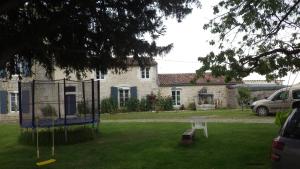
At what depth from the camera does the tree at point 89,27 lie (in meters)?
12.3

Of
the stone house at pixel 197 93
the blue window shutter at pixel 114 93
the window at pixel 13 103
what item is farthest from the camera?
the stone house at pixel 197 93

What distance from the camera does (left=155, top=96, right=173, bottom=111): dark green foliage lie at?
140 ft

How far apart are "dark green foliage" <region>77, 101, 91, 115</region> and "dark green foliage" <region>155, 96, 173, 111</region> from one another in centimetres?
2044

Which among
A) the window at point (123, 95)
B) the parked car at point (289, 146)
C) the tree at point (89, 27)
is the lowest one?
the parked car at point (289, 146)

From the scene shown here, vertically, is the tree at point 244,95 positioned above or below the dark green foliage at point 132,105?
Result: above

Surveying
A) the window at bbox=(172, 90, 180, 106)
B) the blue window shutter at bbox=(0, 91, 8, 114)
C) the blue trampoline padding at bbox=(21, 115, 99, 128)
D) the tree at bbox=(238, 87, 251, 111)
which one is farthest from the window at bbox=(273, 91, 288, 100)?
the blue window shutter at bbox=(0, 91, 8, 114)

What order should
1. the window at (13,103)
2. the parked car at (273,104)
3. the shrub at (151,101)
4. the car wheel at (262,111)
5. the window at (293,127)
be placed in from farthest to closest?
1. the shrub at (151,101)
2. the window at (13,103)
3. the car wheel at (262,111)
4. the parked car at (273,104)
5. the window at (293,127)

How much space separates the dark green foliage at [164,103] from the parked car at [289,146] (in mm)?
36040

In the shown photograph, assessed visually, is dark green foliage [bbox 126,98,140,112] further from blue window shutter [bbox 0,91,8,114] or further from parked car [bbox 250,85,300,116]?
parked car [bbox 250,85,300,116]

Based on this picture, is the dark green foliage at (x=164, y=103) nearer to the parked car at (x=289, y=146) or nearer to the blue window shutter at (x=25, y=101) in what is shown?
the blue window shutter at (x=25, y=101)

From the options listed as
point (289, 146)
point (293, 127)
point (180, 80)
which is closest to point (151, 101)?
point (180, 80)

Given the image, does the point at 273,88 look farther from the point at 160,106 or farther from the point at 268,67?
the point at 268,67

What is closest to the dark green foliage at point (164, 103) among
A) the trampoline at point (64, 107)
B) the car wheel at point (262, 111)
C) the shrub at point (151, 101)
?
the shrub at point (151, 101)

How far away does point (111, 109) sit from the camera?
41219 mm
